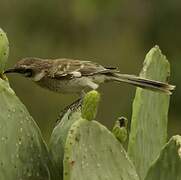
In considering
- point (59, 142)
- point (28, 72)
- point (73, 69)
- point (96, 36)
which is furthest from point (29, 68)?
point (96, 36)

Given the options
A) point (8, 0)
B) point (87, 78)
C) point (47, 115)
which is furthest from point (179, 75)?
point (87, 78)

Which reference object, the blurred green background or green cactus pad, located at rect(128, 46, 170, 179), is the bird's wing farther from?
the blurred green background

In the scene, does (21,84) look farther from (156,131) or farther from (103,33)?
(156,131)

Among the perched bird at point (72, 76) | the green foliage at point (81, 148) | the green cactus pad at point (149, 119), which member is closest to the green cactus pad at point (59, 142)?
the green foliage at point (81, 148)

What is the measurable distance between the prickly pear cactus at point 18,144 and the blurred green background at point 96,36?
30.5 feet

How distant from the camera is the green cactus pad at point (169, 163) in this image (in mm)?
2662

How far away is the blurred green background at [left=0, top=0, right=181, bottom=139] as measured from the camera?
12734 mm

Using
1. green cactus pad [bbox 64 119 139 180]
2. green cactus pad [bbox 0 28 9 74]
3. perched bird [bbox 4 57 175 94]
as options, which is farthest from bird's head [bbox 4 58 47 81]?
green cactus pad [bbox 64 119 139 180]

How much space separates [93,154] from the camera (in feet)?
8.79

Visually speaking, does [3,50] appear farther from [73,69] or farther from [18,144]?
[73,69]

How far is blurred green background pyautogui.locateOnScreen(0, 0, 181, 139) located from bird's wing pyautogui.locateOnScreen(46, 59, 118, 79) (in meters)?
8.23

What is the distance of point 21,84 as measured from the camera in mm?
12297

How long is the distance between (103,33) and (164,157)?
13.0 meters

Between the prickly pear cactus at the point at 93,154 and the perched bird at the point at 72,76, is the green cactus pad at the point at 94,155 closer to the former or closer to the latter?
the prickly pear cactus at the point at 93,154
